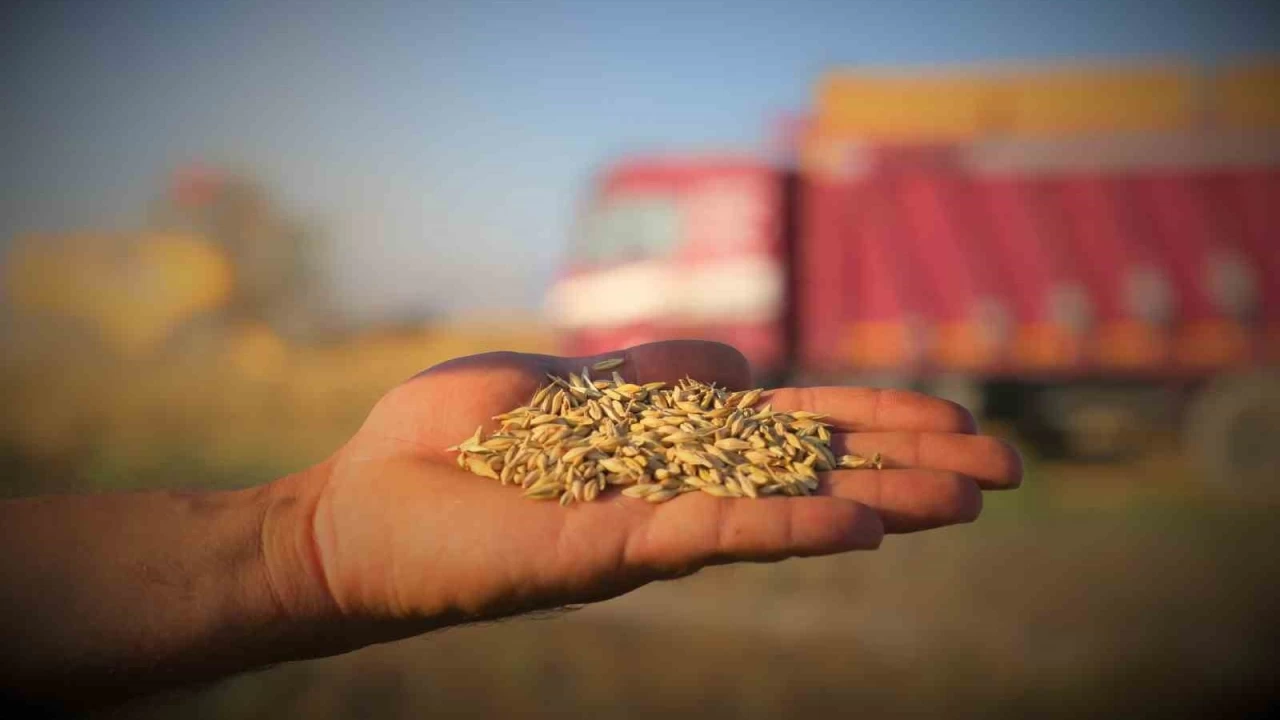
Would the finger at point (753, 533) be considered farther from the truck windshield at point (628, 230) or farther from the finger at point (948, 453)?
the truck windshield at point (628, 230)

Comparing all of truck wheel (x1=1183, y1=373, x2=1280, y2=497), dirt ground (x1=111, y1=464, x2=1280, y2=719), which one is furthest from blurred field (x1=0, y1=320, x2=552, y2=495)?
truck wheel (x1=1183, y1=373, x2=1280, y2=497)

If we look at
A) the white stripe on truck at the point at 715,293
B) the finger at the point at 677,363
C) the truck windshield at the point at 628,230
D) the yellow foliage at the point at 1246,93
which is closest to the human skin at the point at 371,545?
the finger at the point at 677,363

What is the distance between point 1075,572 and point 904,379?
3142 millimetres

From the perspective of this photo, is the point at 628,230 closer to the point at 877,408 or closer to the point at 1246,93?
the point at 877,408

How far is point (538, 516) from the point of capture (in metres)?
2.34

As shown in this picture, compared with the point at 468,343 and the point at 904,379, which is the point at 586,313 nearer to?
the point at 904,379

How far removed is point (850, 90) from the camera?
36.3ft

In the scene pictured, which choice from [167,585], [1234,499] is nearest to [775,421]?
[167,585]

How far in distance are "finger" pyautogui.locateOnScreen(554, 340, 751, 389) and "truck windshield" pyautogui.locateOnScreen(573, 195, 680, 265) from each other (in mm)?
5314

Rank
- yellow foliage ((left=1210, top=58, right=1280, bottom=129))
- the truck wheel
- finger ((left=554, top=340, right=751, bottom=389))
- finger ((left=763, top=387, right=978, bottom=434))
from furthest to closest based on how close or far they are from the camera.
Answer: yellow foliage ((left=1210, top=58, right=1280, bottom=129)) < the truck wheel < finger ((left=554, top=340, right=751, bottom=389)) < finger ((left=763, top=387, right=978, bottom=434))

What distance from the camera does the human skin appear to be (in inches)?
88.4

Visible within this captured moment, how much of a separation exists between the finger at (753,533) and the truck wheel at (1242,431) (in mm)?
7193

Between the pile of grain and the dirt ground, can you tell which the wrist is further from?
the dirt ground

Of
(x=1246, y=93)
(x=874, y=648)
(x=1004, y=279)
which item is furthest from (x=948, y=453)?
(x=1246, y=93)
